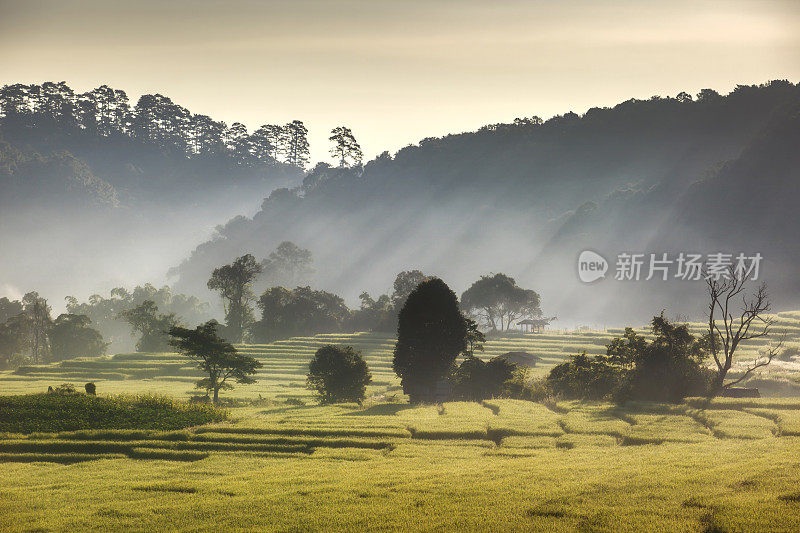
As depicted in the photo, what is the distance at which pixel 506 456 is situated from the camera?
1109 inches

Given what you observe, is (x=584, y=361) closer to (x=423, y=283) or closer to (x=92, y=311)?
(x=423, y=283)

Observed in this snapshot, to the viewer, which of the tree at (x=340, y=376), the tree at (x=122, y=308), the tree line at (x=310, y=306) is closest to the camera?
the tree at (x=340, y=376)

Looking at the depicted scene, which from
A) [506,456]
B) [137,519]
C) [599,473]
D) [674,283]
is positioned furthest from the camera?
[674,283]

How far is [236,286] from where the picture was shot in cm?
12212

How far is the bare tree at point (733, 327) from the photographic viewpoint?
4997cm

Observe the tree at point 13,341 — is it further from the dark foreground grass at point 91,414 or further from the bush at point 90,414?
the dark foreground grass at point 91,414

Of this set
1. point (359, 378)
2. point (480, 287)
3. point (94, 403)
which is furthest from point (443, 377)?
point (480, 287)

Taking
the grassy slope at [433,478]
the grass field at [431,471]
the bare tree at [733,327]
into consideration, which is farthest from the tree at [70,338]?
the bare tree at [733,327]

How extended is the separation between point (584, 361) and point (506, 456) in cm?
2804

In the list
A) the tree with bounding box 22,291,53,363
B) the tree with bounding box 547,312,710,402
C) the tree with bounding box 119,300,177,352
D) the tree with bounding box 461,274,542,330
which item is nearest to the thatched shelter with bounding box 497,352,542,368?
the tree with bounding box 547,312,710,402

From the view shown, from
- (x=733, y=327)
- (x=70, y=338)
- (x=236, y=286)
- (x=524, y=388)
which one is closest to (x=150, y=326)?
(x=70, y=338)

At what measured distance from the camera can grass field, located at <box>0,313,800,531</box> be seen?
56.7 feet

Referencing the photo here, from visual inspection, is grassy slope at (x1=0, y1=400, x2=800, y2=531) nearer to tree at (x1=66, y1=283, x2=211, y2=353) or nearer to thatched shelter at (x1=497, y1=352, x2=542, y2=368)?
thatched shelter at (x1=497, y1=352, x2=542, y2=368)

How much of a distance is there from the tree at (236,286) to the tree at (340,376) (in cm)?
6004
